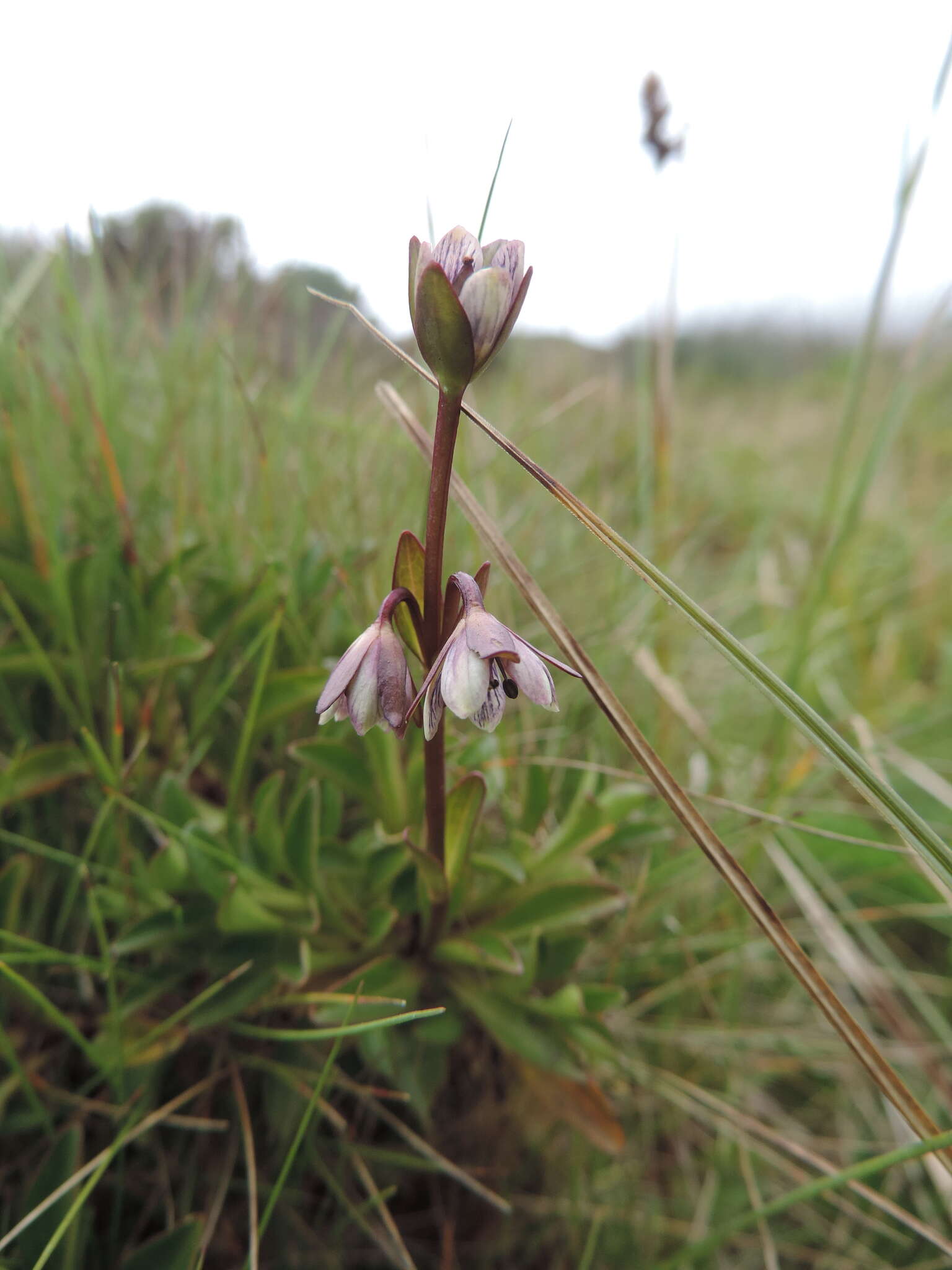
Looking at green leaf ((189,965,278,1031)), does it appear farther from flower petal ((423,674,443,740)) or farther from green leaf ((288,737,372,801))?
flower petal ((423,674,443,740))

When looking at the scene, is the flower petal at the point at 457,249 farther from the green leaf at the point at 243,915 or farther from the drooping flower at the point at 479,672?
the green leaf at the point at 243,915

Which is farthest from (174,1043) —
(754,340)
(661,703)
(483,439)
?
(754,340)

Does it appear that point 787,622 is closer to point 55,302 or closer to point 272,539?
point 272,539

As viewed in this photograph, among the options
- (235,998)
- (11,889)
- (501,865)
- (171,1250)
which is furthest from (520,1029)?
(11,889)

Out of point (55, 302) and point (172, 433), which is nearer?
point (172, 433)

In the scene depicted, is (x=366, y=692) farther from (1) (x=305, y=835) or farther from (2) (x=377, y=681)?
(1) (x=305, y=835)

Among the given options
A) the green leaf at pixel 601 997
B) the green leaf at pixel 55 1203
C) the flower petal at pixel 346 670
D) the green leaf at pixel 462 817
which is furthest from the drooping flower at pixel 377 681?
the green leaf at pixel 55 1203
